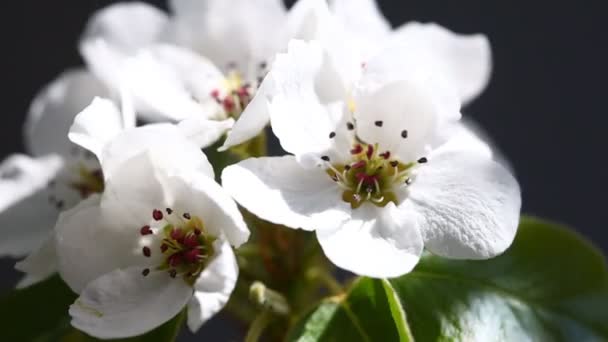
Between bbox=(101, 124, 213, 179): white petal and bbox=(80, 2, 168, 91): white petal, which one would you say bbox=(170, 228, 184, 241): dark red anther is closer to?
bbox=(101, 124, 213, 179): white petal

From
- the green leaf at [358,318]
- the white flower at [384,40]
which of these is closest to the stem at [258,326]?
the green leaf at [358,318]

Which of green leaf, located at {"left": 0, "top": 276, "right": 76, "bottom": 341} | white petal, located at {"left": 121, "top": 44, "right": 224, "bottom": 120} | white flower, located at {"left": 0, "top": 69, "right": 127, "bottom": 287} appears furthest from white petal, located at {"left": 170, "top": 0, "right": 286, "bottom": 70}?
green leaf, located at {"left": 0, "top": 276, "right": 76, "bottom": 341}

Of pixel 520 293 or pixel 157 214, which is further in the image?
pixel 520 293

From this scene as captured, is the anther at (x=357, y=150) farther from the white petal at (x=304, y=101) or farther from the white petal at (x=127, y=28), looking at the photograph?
the white petal at (x=127, y=28)

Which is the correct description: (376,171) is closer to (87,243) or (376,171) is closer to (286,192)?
(286,192)

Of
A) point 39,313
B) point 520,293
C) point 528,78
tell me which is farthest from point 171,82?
point 528,78

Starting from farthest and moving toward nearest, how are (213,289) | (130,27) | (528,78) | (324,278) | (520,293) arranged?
(528,78), (130,27), (324,278), (520,293), (213,289)
